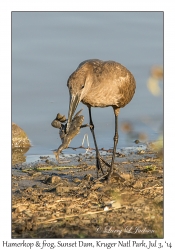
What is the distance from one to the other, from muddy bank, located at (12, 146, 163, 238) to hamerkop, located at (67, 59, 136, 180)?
0.42m

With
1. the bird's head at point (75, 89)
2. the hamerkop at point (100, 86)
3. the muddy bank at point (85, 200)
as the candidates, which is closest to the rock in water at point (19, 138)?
the muddy bank at point (85, 200)

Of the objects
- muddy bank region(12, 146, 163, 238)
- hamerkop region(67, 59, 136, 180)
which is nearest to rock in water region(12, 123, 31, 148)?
muddy bank region(12, 146, 163, 238)

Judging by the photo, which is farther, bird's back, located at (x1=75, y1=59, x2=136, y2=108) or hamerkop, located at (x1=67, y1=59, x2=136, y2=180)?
bird's back, located at (x1=75, y1=59, x2=136, y2=108)

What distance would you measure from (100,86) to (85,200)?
1718 mm

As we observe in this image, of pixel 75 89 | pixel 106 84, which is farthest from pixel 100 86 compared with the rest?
pixel 75 89

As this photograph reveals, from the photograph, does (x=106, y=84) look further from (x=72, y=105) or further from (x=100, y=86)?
(x=72, y=105)

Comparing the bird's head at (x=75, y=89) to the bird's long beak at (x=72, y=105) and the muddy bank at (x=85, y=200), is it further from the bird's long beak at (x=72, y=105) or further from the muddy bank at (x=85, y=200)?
the muddy bank at (x=85, y=200)

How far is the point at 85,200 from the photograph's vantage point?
759 centimetres

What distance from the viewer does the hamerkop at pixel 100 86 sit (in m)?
8.26

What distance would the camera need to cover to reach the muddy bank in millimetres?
6750

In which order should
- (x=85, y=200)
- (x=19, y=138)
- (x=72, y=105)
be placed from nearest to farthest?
1. (x=85, y=200)
2. (x=72, y=105)
3. (x=19, y=138)

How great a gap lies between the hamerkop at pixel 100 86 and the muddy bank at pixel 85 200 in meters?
0.42

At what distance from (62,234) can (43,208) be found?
806 millimetres

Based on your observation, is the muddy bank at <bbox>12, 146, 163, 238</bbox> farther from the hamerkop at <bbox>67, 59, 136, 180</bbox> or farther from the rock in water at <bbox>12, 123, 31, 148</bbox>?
the rock in water at <bbox>12, 123, 31, 148</bbox>
